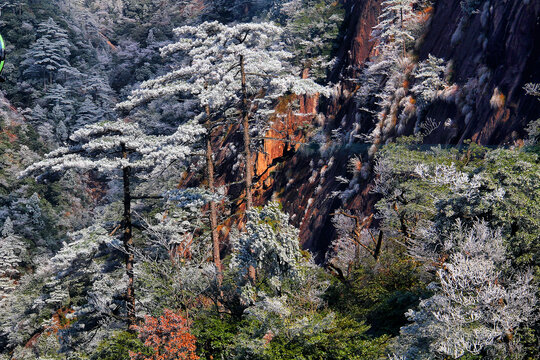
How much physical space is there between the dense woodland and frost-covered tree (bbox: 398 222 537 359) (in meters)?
0.04

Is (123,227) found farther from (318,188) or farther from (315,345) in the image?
(318,188)

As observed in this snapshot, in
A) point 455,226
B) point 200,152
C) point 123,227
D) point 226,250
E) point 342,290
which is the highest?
point 455,226

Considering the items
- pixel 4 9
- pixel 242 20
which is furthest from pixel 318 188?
pixel 4 9

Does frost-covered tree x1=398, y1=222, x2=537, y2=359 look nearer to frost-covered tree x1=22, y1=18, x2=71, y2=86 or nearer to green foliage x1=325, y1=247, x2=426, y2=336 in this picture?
green foliage x1=325, y1=247, x2=426, y2=336

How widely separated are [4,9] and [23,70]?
981 cm

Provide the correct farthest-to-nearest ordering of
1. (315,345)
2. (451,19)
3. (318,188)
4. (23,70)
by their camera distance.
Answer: (23,70)
(318,188)
(451,19)
(315,345)

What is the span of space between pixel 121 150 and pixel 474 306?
1006 cm

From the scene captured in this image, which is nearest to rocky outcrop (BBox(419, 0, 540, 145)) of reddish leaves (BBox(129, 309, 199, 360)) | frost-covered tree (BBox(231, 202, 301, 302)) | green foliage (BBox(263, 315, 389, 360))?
frost-covered tree (BBox(231, 202, 301, 302))

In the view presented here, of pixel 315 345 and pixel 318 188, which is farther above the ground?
pixel 315 345

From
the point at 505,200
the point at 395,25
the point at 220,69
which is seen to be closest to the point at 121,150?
the point at 220,69

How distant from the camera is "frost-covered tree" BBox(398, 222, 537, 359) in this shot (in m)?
7.87

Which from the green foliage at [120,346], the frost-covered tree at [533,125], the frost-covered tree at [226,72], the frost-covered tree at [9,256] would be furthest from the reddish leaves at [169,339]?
the frost-covered tree at [9,256]

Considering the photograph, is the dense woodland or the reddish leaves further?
the reddish leaves

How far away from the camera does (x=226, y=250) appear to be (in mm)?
27156
